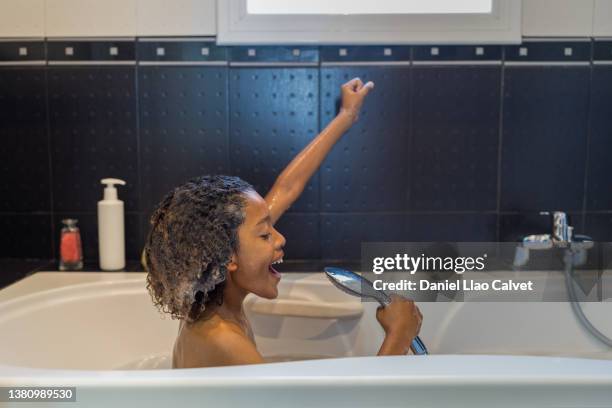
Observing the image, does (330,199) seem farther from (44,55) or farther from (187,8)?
(44,55)

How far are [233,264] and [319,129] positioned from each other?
2.66ft

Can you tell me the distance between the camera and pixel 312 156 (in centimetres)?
172

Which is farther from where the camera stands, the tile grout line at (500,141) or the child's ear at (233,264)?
the tile grout line at (500,141)

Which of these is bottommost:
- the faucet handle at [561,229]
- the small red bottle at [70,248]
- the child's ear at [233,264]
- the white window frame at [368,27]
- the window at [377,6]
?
the small red bottle at [70,248]

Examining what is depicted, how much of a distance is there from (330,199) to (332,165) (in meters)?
0.10

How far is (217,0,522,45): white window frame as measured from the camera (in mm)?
1845

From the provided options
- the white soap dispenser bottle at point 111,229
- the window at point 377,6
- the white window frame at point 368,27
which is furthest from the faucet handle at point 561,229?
the white soap dispenser bottle at point 111,229

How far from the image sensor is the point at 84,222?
1955 millimetres

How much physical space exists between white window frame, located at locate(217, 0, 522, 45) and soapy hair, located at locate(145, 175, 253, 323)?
0.78m

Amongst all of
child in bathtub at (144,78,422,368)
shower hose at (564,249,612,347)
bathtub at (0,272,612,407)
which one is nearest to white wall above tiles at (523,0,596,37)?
shower hose at (564,249,612,347)

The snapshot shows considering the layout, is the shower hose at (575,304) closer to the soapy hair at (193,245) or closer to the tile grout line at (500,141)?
the tile grout line at (500,141)

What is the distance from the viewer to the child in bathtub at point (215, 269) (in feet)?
3.76

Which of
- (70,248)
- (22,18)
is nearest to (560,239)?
(70,248)

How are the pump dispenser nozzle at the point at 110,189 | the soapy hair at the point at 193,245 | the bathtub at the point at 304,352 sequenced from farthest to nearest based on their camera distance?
the pump dispenser nozzle at the point at 110,189, the soapy hair at the point at 193,245, the bathtub at the point at 304,352
